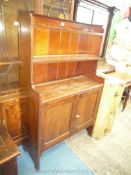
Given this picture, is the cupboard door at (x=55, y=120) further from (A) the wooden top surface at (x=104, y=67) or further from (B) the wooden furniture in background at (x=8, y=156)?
(A) the wooden top surface at (x=104, y=67)

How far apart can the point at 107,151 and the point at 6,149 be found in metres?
1.35

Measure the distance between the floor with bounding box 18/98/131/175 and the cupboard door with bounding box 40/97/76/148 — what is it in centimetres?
26

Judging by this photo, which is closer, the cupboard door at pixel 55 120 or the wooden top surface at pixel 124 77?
the cupboard door at pixel 55 120

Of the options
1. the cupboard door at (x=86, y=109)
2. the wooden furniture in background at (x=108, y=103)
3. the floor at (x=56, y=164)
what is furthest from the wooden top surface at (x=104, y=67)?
the floor at (x=56, y=164)

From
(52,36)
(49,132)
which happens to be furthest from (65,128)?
(52,36)

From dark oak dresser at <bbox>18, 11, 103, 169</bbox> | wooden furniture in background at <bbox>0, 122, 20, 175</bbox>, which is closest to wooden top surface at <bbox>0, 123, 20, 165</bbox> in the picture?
wooden furniture in background at <bbox>0, 122, 20, 175</bbox>

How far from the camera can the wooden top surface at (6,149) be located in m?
1.17

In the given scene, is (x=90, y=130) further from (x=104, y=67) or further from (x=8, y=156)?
(x=8, y=156)

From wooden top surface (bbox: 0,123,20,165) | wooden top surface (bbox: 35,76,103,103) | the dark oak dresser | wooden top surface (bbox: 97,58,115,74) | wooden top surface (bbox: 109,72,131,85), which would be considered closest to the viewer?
wooden top surface (bbox: 0,123,20,165)

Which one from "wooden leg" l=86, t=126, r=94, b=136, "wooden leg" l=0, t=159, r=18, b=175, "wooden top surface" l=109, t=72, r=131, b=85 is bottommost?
"wooden leg" l=86, t=126, r=94, b=136

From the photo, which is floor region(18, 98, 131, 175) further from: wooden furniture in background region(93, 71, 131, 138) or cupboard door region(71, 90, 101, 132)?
cupboard door region(71, 90, 101, 132)

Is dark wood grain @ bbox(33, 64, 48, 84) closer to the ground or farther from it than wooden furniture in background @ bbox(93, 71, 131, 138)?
farther from it

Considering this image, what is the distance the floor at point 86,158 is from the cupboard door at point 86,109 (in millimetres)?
280

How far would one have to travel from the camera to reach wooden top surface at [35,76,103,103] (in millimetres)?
1519
